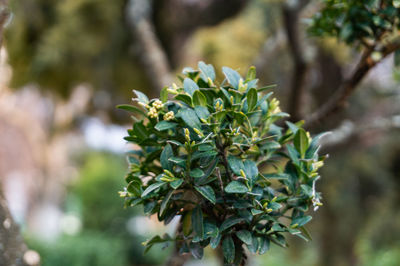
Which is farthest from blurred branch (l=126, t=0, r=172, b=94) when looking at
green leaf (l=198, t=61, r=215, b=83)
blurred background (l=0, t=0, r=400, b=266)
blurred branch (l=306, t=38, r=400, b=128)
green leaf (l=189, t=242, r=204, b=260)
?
green leaf (l=189, t=242, r=204, b=260)

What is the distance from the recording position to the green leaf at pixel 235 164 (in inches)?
23.7

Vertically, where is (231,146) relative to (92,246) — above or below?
above

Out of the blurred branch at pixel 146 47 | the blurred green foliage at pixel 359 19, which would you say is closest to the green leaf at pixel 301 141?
the blurred green foliage at pixel 359 19

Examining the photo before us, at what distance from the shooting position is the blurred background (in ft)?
6.78

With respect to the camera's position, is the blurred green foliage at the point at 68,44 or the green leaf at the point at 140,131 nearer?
the green leaf at the point at 140,131

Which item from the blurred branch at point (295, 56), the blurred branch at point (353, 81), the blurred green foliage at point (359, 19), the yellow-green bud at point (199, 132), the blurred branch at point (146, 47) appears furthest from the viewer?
the blurred branch at point (146, 47)

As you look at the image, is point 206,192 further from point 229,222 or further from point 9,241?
point 9,241

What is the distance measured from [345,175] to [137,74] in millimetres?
1913

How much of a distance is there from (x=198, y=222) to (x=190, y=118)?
181mm

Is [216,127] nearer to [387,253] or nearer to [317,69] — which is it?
[317,69]

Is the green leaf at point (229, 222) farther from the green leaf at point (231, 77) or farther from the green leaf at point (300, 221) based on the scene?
the green leaf at point (231, 77)

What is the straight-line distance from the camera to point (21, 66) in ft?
7.43

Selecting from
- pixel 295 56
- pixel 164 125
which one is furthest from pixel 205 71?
pixel 295 56

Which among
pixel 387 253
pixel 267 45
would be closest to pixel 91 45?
pixel 267 45
